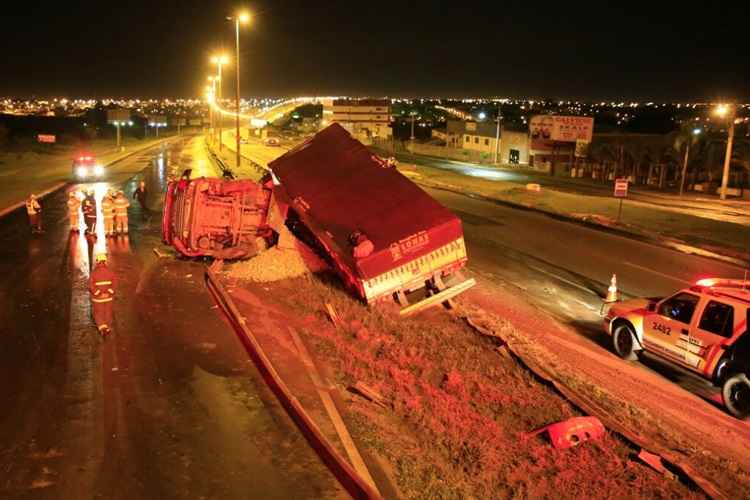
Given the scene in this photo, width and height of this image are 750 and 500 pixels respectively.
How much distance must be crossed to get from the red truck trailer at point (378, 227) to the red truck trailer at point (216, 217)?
1.22 metres

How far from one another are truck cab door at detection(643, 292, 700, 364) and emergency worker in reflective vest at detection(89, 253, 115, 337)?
8683mm

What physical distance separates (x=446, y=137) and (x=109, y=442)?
92126mm

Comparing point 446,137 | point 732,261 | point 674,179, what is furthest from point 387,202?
point 446,137

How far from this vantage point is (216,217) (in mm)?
15289

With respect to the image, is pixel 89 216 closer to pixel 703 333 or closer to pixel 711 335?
pixel 703 333

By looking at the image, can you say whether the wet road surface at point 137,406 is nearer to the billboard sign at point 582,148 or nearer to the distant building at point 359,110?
the distant building at point 359,110

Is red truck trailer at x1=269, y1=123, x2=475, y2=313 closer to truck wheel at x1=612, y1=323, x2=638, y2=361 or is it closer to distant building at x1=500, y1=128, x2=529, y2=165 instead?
truck wheel at x1=612, y1=323, x2=638, y2=361

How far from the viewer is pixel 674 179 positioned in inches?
2205

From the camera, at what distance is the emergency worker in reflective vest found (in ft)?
33.2

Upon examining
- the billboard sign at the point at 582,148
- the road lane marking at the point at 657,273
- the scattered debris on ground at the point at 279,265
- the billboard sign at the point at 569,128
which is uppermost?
the billboard sign at the point at 569,128

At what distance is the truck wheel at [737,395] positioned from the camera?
27.8 feet

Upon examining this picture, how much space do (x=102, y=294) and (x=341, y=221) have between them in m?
4.40

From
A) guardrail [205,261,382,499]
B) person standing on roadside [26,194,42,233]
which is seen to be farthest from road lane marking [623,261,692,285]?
person standing on roadside [26,194,42,233]

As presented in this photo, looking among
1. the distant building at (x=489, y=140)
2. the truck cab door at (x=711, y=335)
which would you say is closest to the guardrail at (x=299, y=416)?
the truck cab door at (x=711, y=335)
